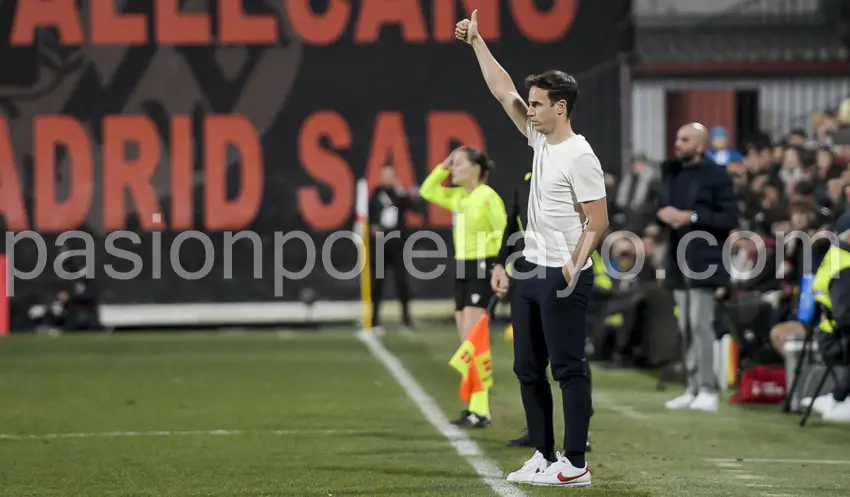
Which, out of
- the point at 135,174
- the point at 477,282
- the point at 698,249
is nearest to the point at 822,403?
the point at 698,249

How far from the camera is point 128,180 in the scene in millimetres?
20047

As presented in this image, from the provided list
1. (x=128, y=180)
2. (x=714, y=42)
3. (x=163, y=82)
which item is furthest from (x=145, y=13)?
(x=714, y=42)

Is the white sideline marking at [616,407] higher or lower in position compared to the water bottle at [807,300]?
lower

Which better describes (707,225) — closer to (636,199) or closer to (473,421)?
(473,421)

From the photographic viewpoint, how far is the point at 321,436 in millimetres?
9734

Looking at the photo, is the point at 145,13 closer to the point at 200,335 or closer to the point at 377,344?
the point at 200,335

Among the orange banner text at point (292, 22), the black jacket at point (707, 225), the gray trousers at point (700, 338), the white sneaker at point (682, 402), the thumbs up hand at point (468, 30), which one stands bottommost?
the white sneaker at point (682, 402)

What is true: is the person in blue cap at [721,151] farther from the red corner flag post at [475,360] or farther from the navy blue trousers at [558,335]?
the navy blue trousers at [558,335]

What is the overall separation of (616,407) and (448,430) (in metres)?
2.14

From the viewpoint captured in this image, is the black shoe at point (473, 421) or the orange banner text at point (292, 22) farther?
the orange banner text at point (292, 22)

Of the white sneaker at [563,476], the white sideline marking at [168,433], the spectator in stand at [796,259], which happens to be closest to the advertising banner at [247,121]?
the spectator in stand at [796,259]

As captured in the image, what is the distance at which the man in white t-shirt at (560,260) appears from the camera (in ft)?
24.5

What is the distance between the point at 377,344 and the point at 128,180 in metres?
4.60

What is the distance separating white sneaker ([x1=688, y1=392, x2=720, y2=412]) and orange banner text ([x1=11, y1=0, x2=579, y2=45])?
360 inches
